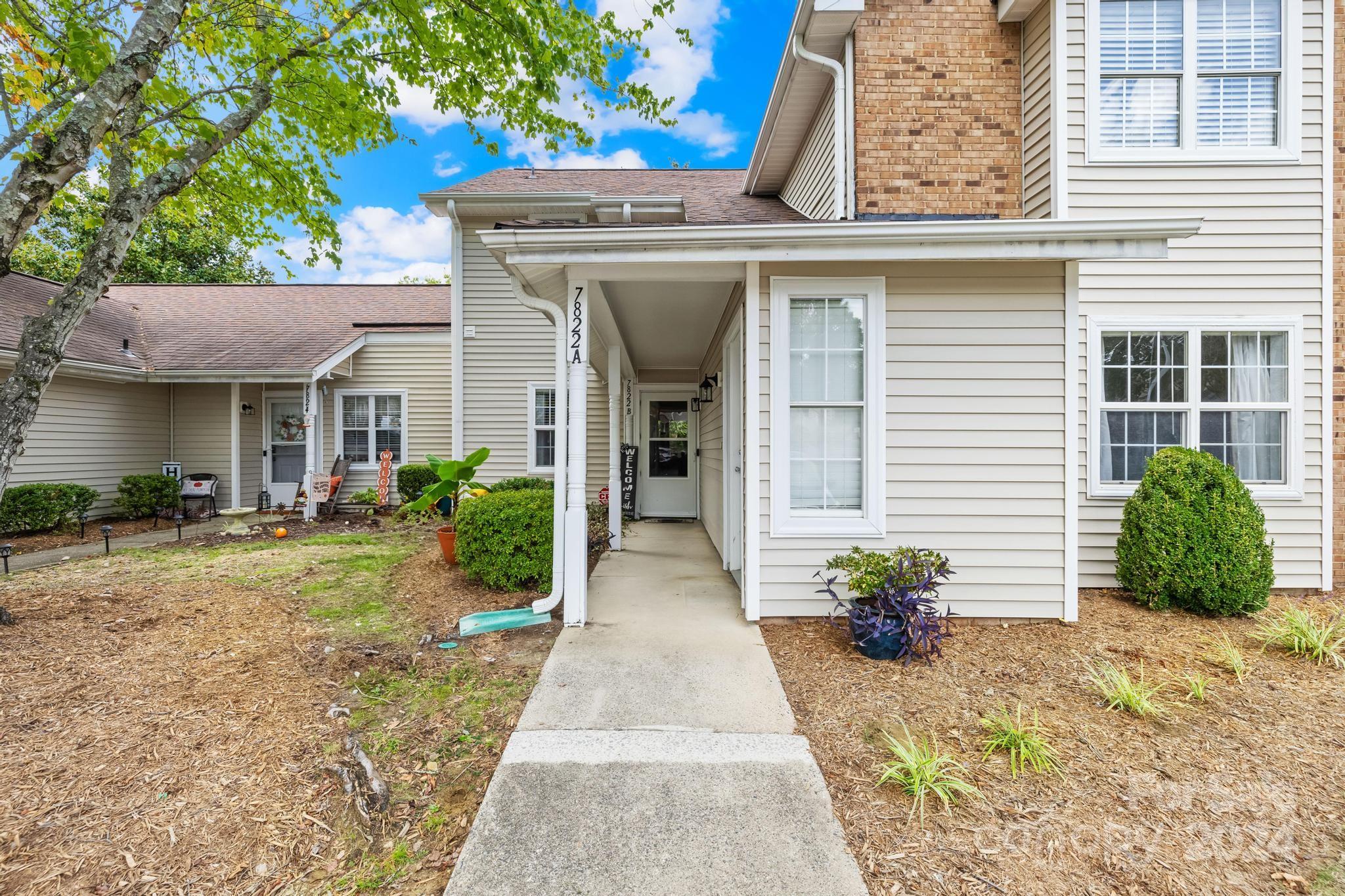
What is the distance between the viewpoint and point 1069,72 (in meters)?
4.71

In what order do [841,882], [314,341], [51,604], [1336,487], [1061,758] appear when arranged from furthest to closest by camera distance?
1. [314,341]
2. [1336,487]
3. [51,604]
4. [1061,758]
5. [841,882]

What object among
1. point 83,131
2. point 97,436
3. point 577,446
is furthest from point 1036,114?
point 97,436

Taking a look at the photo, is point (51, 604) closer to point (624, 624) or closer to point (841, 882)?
point (624, 624)

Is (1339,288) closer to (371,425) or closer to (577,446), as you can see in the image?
(577,446)

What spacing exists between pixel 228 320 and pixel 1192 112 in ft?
49.6

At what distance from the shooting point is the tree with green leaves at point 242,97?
426 cm

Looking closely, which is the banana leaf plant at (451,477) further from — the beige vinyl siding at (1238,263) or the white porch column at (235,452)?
the white porch column at (235,452)

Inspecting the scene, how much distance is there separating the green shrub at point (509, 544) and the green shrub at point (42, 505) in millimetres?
6805

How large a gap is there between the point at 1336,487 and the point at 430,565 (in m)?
8.58

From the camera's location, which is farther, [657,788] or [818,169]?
[818,169]

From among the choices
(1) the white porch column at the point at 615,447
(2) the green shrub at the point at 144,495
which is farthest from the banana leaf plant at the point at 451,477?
(2) the green shrub at the point at 144,495

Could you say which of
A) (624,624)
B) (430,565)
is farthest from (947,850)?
(430,565)

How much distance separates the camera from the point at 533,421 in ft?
30.5

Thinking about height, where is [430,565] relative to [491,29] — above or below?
below
